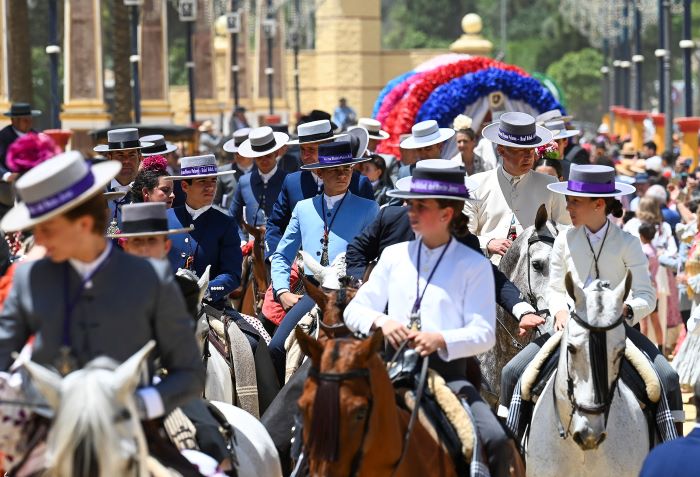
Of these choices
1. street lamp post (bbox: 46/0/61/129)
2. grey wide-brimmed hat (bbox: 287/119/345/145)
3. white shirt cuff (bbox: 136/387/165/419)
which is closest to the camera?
white shirt cuff (bbox: 136/387/165/419)

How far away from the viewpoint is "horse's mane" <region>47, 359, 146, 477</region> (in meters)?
6.31

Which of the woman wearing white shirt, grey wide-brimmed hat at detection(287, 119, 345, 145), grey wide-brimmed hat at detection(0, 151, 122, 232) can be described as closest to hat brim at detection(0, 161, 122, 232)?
grey wide-brimmed hat at detection(0, 151, 122, 232)

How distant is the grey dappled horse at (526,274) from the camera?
11961 millimetres

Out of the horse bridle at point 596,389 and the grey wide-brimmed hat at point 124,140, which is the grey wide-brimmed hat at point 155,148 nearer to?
the grey wide-brimmed hat at point 124,140

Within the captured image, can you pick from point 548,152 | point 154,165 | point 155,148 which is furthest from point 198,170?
point 548,152

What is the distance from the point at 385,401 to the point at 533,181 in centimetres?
653

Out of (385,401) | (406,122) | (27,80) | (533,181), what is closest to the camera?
(385,401)

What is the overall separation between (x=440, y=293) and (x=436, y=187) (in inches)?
21.0

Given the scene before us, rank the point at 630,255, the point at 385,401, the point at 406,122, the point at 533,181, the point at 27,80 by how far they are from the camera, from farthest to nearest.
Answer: the point at 27,80, the point at 406,122, the point at 533,181, the point at 630,255, the point at 385,401

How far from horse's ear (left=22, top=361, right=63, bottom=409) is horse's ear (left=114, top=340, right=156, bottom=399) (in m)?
0.22

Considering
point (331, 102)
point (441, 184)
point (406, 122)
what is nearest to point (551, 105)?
point (406, 122)

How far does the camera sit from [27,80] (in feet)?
126

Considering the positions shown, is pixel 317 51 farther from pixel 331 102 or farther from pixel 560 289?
pixel 560 289

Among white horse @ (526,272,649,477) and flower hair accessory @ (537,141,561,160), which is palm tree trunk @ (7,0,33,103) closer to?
flower hair accessory @ (537,141,561,160)
